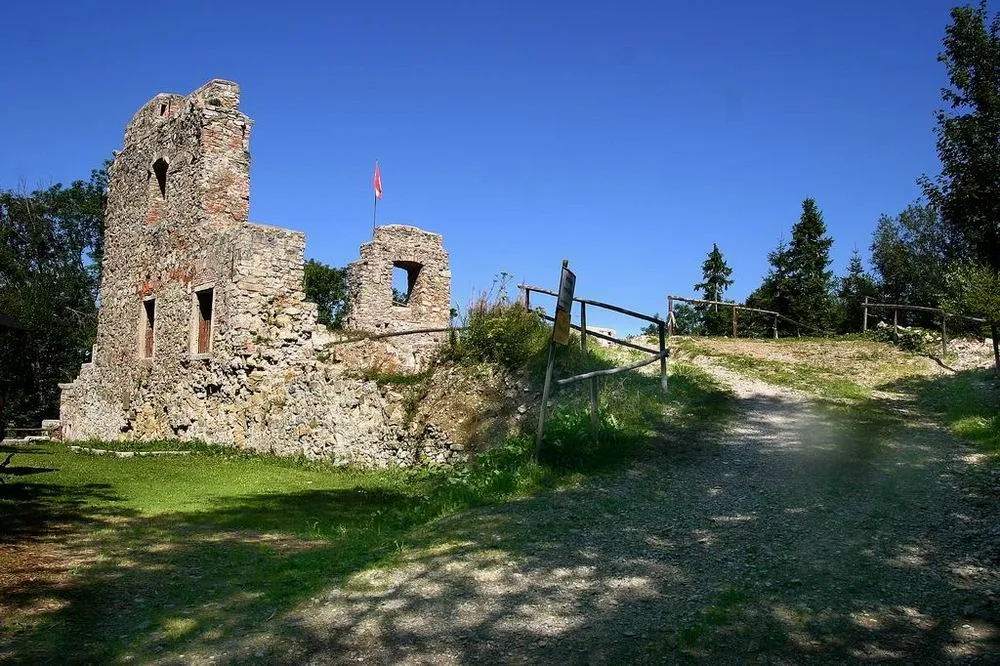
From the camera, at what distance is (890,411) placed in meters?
12.5

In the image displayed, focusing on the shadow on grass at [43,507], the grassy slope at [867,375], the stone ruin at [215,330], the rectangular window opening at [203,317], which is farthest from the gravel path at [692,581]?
the rectangular window opening at [203,317]

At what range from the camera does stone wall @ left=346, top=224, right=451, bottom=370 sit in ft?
75.5

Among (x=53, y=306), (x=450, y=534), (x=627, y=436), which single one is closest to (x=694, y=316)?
(x=53, y=306)

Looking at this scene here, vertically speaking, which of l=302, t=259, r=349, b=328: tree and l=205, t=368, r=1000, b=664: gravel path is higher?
l=302, t=259, r=349, b=328: tree

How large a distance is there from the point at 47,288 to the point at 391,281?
2463cm

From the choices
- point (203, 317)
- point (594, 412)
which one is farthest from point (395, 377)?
point (203, 317)

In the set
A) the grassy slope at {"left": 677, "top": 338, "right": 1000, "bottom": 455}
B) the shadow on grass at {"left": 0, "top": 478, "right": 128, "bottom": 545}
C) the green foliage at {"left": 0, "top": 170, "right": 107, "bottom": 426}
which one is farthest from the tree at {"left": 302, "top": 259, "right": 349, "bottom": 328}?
the shadow on grass at {"left": 0, "top": 478, "right": 128, "bottom": 545}

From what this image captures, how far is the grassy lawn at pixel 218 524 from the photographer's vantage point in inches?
212

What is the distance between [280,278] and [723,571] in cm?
1303

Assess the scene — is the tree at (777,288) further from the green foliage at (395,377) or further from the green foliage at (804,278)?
the green foliage at (395,377)

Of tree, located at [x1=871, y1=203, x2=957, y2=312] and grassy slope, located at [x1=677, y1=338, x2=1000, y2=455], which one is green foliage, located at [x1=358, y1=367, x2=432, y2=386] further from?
tree, located at [x1=871, y1=203, x2=957, y2=312]

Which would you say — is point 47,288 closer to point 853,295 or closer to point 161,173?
point 161,173

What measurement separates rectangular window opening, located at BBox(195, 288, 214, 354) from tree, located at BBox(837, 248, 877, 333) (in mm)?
29672

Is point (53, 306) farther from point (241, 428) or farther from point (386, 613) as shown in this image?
point (386, 613)
